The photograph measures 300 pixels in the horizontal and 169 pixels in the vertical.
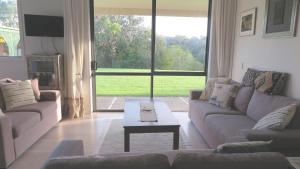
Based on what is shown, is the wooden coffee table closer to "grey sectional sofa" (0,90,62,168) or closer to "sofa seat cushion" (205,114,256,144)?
"sofa seat cushion" (205,114,256,144)

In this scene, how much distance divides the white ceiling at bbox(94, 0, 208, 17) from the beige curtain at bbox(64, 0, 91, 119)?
413 millimetres

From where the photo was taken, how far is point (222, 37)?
4457 millimetres

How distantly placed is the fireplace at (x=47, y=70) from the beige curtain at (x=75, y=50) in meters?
0.17

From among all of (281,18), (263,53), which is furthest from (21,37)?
(281,18)

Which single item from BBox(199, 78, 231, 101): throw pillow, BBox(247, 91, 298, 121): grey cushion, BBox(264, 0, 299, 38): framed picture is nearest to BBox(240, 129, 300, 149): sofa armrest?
BBox(247, 91, 298, 121): grey cushion

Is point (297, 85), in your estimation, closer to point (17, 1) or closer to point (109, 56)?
point (109, 56)

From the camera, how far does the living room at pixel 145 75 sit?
275 centimetres

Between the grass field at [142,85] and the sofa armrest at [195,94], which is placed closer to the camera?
the sofa armrest at [195,94]

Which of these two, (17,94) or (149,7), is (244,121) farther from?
(17,94)

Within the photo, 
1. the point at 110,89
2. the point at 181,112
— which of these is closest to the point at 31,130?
the point at 110,89

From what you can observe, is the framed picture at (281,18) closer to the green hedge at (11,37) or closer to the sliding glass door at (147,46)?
the sliding glass door at (147,46)

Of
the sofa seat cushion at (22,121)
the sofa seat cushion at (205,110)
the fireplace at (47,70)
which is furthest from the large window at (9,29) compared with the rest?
the sofa seat cushion at (205,110)

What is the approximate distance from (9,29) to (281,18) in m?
4.62

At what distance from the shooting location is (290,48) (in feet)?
9.37
